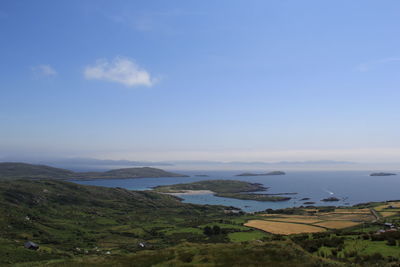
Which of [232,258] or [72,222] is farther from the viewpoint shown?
[72,222]

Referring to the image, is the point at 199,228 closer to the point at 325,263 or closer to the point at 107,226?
the point at 107,226

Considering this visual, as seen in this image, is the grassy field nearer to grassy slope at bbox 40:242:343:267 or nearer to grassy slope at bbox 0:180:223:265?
grassy slope at bbox 40:242:343:267

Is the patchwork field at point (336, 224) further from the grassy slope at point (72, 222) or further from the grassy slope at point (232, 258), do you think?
the grassy slope at point (232, 258)

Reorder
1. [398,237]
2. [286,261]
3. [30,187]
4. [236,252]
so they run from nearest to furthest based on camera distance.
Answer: [286,261]
[236,252]
[398,237]
[30,187]

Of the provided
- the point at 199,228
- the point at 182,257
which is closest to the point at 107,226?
the point at 199,228

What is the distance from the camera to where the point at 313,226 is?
3342 inches

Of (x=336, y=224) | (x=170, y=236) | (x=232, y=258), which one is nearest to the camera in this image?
(x=232, y=258)

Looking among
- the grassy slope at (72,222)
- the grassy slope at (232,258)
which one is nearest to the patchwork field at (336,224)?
the grassy slope at (72,222)

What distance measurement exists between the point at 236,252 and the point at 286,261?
17.9 feet

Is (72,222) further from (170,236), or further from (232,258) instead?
(232,258)

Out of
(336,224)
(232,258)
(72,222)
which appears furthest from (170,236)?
(232,258)

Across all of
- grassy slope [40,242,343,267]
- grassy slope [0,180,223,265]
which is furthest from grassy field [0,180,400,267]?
grassy slope [0,180,223,265]

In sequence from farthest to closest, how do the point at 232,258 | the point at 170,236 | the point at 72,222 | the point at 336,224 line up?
1. the point at 72,222
2. the point at 170,236
3. the point at 336,224
4. the point at 232,258

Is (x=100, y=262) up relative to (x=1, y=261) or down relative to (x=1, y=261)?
up
